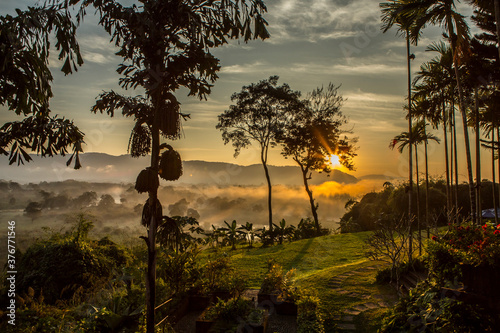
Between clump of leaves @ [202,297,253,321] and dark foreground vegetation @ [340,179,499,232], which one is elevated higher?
dark foreground vegetation @ [340,179,499,232]

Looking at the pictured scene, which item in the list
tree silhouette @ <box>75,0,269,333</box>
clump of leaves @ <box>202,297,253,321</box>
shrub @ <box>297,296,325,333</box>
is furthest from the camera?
clump of leaves @ <box>202,297,253,321</box>

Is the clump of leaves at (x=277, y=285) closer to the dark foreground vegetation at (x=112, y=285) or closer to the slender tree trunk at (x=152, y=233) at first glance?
the dark foreground vegetation at (x=112, y=285)

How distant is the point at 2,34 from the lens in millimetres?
5199

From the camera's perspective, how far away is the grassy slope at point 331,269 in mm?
9633

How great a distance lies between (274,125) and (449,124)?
576 inches

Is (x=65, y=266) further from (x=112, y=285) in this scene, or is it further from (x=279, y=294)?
(x=279, y=294)

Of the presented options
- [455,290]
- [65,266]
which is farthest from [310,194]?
[455,290]

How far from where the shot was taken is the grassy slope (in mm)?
9633

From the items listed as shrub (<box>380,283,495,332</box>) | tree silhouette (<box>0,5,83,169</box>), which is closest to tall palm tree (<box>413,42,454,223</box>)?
shrub (<box>380,283,495,332</box>)

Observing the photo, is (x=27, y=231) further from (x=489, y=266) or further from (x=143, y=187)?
(x=489, y=266)

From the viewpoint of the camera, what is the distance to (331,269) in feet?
44.3

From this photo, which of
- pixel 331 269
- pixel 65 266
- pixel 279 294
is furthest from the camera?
pixel 331 269

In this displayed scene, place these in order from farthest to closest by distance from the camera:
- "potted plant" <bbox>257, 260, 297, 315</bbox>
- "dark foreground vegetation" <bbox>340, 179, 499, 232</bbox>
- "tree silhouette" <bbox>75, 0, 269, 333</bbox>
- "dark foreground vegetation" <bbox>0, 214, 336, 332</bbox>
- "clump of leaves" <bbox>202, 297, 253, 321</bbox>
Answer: "dark foreground vegetation" <bbox>340, 179, 499, 232</bbox>, "potted plant" <bbox>257, 260, 297, 315</bbox>, "clump of leaves" <bbox>202, 297, 253, 321</bbox>, "dark foreground vegetation" <bbox>0, 214, 336, 332</bbox>, "tree silhouette" <bbox>75, 0, 269, 333</bbox>

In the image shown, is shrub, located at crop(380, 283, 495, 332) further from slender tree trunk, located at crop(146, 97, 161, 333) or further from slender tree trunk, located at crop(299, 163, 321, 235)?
slender tree trunk, located at crop(299, 163, 321, 235)
